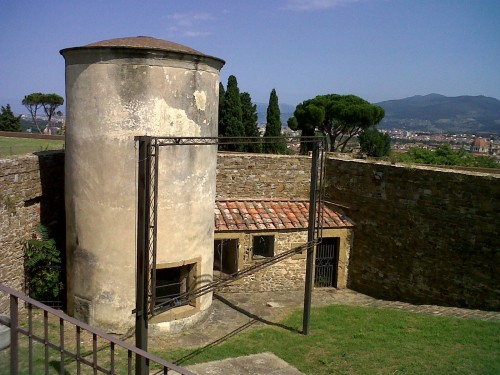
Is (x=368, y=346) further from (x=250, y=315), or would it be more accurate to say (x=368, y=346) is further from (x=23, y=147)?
(x=23, y=147)

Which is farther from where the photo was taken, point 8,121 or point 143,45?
point 8,121

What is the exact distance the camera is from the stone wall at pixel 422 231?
1059cm

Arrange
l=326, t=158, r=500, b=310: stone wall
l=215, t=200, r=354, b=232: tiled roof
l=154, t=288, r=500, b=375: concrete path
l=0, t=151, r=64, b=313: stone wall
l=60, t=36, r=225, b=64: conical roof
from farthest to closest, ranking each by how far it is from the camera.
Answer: l=215, t=200, r=354, b=232: tiled roof → l=326, t=158, r=500, b=310: stone wall → l=0, t=151, r=64, b=313: stone wall → l=60, t=36, r=225, b=64: conical roof → l=154, t=288, r=500, b=375: concrete path

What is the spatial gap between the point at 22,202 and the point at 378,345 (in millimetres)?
7904

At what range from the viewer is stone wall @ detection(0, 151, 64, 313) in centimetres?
922

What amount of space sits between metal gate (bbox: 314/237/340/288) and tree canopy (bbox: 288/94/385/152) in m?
22.9

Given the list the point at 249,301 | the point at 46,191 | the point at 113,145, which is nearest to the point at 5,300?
the point at 46,191

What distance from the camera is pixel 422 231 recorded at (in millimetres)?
11758

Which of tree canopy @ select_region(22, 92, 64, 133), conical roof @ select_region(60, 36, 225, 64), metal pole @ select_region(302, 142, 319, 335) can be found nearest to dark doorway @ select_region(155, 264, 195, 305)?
metal pole @ select_region(302, 142, 319, 335)

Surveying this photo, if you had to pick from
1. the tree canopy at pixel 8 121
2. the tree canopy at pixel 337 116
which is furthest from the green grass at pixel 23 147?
the tree canopy at pixel 337 116

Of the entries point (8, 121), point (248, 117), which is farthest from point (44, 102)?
point (248, 117)

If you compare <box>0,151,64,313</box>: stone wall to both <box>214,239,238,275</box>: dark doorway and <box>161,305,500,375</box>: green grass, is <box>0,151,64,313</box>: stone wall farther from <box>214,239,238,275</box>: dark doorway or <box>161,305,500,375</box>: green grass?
<box>214,239,238,275</box>: dark doorway

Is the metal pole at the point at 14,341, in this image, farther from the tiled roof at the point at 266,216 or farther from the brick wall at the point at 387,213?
the tiled roof at the point at 266,216

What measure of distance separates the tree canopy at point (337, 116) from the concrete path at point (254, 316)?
24.4 meters
